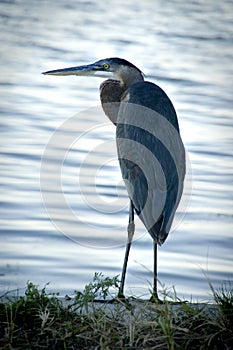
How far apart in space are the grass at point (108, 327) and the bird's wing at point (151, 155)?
0.99 m

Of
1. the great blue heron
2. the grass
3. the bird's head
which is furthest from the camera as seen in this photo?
the bird's head

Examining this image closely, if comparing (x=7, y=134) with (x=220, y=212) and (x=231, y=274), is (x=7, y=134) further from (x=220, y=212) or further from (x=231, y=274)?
(x=231, y=274)

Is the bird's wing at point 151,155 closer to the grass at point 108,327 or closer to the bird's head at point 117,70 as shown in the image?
the bird's head at point 117,70

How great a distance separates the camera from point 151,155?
6.17 metres

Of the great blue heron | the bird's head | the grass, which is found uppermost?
the bird's head

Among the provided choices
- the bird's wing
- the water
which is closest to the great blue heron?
the bird's wing

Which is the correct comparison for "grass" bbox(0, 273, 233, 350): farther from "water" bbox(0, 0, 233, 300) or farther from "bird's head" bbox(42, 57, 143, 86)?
"bird's head" bbox(42, 57, 143, 86)

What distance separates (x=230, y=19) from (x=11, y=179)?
8300 mm

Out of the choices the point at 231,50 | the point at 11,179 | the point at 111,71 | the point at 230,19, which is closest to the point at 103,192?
the point at 11,179

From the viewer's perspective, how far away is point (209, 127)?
1084cm

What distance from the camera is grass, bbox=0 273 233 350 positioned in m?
4.57

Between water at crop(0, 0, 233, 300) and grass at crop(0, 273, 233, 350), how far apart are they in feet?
1.08

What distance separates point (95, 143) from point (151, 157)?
387 cm

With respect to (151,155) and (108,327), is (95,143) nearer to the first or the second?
(151,155)
